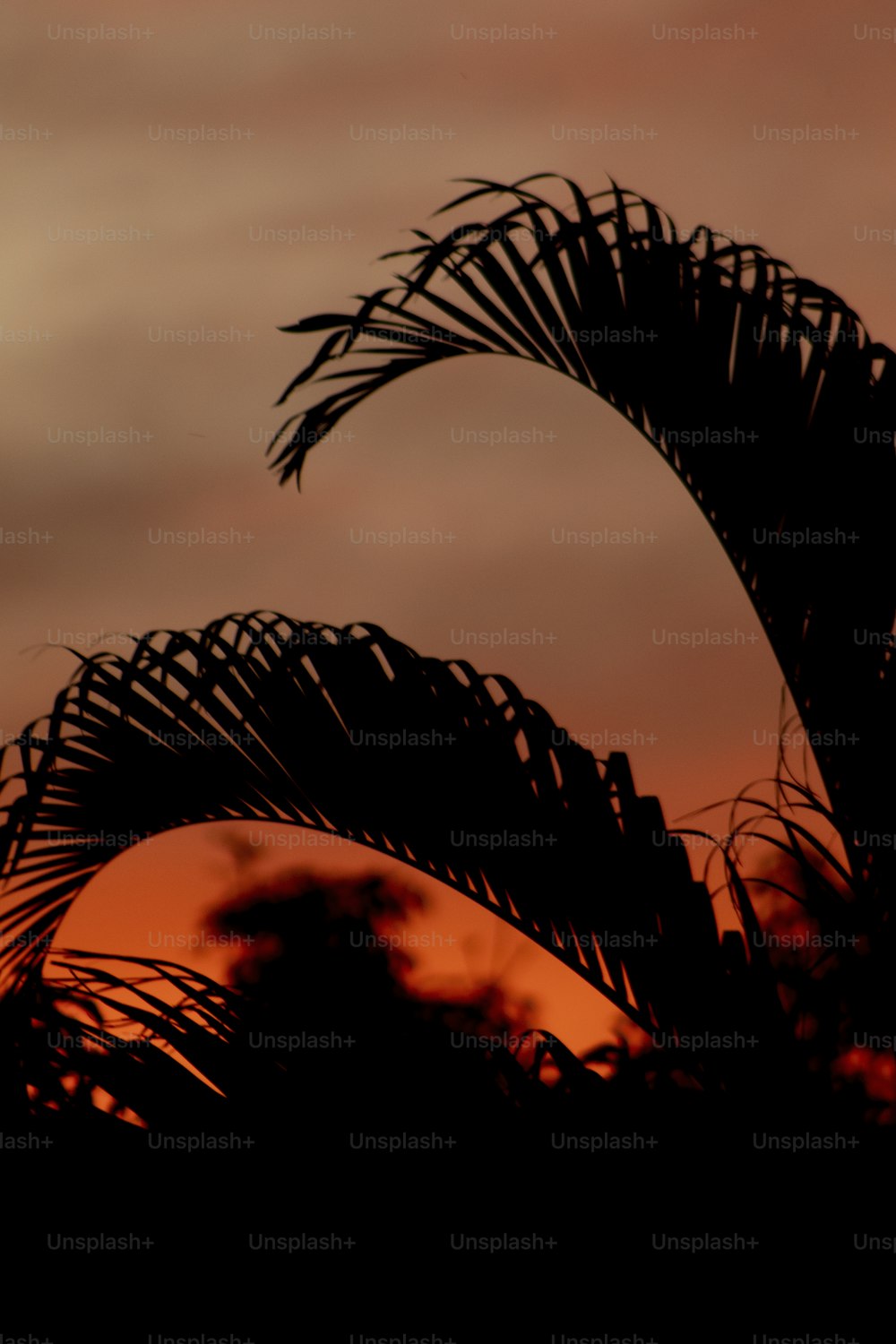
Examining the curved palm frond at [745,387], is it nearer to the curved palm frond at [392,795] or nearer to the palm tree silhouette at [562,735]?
the palm tree silhouette at [562,735]

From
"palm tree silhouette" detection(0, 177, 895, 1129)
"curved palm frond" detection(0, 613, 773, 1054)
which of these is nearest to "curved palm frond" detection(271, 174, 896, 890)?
"palm tree silhouette" detection(0, 177, 895, 1129)

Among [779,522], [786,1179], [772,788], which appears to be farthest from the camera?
[779,522]

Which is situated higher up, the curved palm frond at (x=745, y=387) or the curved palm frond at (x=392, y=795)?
the curved palm frond at (x=745, y=387)

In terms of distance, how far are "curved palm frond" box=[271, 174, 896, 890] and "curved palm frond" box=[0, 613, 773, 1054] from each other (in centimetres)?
55

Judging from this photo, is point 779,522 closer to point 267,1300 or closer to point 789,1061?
point 789,1061

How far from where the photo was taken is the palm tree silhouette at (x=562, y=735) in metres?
2.95

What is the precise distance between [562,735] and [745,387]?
1046 millimetres

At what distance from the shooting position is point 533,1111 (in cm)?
287

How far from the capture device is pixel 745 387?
10.8 feet

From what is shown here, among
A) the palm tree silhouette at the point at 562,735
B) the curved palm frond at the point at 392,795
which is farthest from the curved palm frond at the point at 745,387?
the curved palm frond at the point at 392,795

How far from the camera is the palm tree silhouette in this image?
2951 millimetres

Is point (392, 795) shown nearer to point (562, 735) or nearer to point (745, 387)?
point (562, 735)

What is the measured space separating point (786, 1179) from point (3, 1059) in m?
1.71

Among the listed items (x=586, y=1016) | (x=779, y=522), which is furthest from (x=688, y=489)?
(x=586, y=1016)
